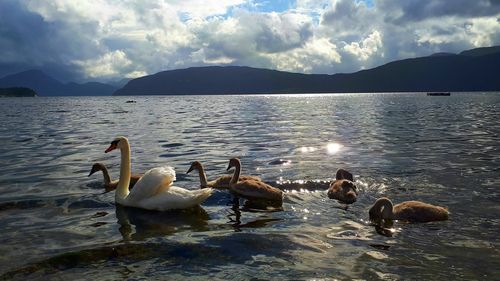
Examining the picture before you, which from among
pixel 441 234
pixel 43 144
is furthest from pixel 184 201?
pixel 43 144

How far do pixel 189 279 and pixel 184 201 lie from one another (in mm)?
4813

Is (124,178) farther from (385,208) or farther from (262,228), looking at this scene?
(385,208)

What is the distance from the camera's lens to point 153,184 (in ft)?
43.5

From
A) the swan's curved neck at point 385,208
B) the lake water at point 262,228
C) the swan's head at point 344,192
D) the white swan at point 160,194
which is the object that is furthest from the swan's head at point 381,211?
the white swan at point 160,194

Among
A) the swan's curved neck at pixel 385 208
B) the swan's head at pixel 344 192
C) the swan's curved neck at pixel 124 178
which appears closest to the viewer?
the swan's curved neck at pixel 385 208

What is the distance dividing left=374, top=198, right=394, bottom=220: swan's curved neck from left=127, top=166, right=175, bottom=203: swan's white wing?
5.60 meters

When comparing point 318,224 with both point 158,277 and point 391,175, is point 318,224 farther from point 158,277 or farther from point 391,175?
point 391,175

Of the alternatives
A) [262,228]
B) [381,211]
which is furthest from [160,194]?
[381,211]

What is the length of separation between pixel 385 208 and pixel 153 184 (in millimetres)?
6180

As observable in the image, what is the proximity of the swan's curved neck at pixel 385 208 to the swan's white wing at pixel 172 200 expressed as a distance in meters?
4.74

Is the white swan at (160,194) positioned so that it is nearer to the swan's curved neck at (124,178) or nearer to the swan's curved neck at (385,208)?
the swan's curved neck at (124,178)

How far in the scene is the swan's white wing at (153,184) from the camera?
1325 centimetres

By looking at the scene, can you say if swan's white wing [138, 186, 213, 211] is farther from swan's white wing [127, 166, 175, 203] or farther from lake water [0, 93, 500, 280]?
lake water [0, 93, 500, 280]

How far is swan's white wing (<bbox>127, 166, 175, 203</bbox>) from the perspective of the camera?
13.2m
